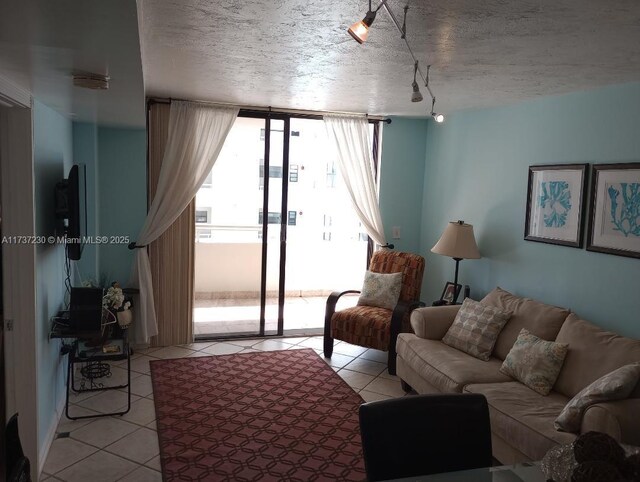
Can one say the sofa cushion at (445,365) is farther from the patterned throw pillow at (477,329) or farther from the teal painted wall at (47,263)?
the teal painted wall at (47,263)

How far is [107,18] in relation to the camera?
1490 mm

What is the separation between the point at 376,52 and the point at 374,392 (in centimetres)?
268

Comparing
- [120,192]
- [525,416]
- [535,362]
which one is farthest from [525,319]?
[120,192]

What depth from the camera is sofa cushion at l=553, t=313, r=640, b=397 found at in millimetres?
2889

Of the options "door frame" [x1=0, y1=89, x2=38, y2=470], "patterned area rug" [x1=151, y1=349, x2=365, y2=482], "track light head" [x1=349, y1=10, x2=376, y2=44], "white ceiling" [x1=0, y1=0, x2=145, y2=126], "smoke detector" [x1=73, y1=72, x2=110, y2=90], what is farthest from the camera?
"patterned area rug" [x1=151, y1=349, x2=365, y2=482]

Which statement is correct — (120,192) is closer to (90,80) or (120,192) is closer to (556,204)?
(90,80)

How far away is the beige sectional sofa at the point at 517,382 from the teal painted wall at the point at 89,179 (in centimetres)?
279

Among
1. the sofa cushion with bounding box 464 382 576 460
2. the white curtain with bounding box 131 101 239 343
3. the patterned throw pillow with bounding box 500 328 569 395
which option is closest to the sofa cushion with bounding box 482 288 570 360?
the patterned throw pillow with bounding box 500 328 569 395

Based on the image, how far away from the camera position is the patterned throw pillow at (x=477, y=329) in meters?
3.68

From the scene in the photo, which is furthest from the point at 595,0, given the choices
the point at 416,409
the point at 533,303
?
the point at 533,303

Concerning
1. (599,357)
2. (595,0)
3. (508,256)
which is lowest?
(599,357)

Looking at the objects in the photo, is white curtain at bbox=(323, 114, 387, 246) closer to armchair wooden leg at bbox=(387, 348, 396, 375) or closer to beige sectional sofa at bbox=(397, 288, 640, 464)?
armchair wooden leg at bbox=(387, 348, 396, 375)

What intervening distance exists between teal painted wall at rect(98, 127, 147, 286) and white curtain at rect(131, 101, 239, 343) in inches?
6.5

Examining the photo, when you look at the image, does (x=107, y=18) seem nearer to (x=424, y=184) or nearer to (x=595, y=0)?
(x=595, y=0)
